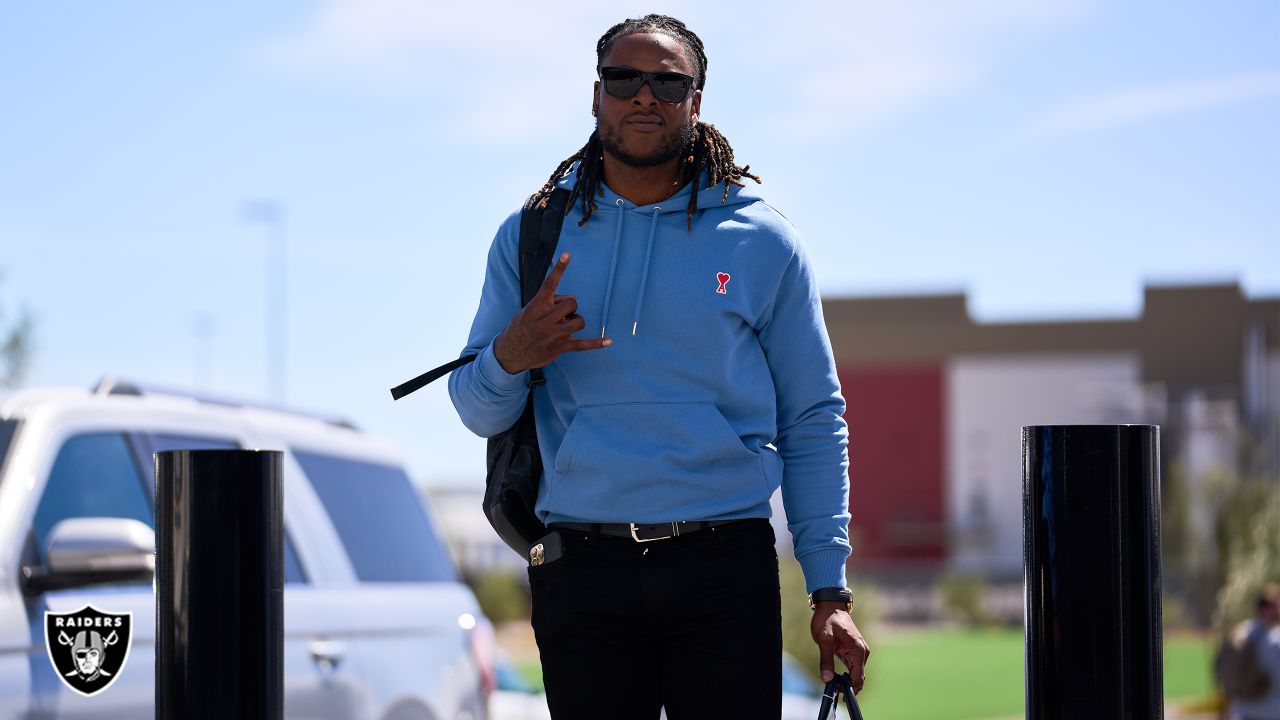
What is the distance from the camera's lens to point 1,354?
47.6 ft

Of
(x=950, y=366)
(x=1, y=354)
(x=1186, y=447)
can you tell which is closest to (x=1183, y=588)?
(x=1186, y=447)

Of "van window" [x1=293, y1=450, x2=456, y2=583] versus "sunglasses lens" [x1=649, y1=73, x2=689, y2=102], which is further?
"van window" [x1=293, y1=450, x2=456, y2=583]

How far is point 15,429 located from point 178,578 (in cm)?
172

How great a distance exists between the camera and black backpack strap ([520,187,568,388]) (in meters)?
3.14

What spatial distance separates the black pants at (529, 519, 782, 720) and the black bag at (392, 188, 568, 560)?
141 mm

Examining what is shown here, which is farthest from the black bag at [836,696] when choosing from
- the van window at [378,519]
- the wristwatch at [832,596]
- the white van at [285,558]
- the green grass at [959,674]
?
the green grass at [959,674]

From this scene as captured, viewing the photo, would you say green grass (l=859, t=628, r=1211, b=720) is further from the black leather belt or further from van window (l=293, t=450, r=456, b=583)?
the black leather belt

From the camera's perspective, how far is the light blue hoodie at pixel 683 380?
2.99 m

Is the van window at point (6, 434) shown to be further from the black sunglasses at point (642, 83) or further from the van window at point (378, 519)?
the black sunglasses at point (642, 83)

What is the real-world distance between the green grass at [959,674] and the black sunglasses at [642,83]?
19195 mm

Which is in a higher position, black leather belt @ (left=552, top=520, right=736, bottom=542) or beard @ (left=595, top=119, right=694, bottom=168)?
beard @ (left=595, top=119, right=694, bottom=168)

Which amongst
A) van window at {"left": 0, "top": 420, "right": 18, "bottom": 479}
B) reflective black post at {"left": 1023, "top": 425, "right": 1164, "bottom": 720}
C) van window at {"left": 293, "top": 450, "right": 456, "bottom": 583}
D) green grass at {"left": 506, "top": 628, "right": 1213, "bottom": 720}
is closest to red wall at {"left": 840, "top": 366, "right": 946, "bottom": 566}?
green grass at {"left": 506, "top": 628, "right": 1213, "bottom": 720}

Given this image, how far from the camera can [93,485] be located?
14.1ft

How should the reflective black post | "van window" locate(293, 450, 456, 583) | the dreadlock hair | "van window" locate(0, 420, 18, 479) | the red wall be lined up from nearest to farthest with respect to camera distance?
1. the reflective black post
2. the dreadlock hair
3. "van window" locate(0, 420, 18, 479)
4. "van window" locate(293, 450, 456, 583)
5. the red wall
